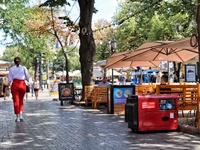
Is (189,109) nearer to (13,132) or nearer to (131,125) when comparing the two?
(131,125)

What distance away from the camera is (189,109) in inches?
499

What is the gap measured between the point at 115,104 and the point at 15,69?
3858mm

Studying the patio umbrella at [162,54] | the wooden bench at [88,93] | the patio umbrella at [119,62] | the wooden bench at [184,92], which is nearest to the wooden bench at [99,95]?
the wooden bench at [88,93]

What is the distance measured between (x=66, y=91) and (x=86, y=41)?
2.49 meters

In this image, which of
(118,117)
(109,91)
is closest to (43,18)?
(109,91)

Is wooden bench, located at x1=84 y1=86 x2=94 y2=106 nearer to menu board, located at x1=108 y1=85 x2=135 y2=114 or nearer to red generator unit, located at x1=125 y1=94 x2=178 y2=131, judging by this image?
menu board, located at x1=108 y1=85 x2=135 y2=114

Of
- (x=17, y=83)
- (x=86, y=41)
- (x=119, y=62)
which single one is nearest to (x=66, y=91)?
(x=86, y=41)

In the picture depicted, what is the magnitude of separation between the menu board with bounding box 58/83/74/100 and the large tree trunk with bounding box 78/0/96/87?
2.38ft

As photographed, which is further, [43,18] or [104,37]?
[104,37]

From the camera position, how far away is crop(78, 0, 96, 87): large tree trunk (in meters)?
17.9

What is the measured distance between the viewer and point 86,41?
1786 cm

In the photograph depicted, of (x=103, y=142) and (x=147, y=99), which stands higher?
(x=147, y=99)

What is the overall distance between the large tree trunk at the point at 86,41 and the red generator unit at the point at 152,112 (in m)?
9.05

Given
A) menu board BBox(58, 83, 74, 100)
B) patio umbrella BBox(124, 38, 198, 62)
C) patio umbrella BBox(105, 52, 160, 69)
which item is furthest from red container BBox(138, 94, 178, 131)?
menu board BBox(58, 83, 74, 100)
